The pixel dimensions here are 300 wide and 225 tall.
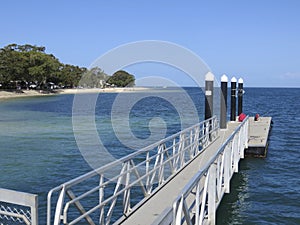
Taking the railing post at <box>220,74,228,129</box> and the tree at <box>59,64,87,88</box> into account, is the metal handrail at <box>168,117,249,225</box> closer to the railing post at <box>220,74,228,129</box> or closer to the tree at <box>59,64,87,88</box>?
the railing post at <box>220,74,228,129</box>

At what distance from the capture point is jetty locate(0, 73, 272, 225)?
4328 mm

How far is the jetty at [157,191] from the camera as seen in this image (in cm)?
433

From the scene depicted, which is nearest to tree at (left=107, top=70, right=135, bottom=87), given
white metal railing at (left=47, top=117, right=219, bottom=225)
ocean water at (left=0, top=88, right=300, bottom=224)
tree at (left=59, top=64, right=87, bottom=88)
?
ocean water at (left=0, top=88, right=300, bottom=224)

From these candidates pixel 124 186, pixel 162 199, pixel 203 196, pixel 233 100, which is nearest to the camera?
pixel 203 196

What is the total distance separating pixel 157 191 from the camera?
7164 mm

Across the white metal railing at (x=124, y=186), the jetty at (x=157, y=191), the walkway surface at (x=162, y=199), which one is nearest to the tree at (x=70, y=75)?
the jetty at (x=157, y=191)

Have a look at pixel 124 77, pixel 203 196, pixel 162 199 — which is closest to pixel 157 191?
pixel 162 199

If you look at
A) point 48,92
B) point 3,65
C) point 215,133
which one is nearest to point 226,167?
point 215,133

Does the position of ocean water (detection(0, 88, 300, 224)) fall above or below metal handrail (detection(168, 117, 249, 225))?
below

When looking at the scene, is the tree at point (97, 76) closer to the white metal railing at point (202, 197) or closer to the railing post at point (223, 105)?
the white metal railing at point (202, 197)

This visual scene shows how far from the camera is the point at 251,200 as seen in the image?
9.92 metres

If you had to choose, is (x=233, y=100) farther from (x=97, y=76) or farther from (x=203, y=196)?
(x=203, y=196)

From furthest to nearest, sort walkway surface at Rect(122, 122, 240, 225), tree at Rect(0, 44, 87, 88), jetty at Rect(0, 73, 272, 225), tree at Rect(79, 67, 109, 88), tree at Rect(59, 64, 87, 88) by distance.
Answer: tree at Rect(59, 64, 87, 88)
tree at Rect(0, 44, 87, 88)
tree at Rect(79, 67, 109, 88)
walkway surface at Rect(122, 122, 240, 225)
jetty at Rect(0, 73, 272, 225)

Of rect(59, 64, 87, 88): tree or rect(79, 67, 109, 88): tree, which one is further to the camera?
rect(59, 64, 87, 88): tree
